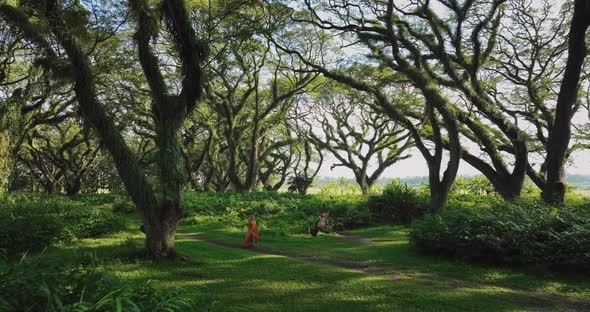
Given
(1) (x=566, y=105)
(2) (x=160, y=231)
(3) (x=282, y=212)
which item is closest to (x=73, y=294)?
(2) (x=160, y=231)

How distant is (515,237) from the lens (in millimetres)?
7867

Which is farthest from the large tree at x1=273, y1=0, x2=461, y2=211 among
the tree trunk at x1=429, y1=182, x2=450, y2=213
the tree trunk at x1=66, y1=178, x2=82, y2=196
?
the tree trunk at x1=66, y1=178, x2=82, y2=196

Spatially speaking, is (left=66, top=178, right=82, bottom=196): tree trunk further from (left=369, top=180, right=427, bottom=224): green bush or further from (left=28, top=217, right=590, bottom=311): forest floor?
(left=369, top=180, right=427, bottom=224): green bush

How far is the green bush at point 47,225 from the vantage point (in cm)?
902

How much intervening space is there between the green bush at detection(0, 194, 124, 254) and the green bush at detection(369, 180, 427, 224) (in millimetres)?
10867

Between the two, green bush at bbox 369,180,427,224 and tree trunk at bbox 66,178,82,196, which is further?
tree trunk at bbox 66,178,82,196

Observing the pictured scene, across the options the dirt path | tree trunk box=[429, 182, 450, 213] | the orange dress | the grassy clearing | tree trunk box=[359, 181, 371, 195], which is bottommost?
the dirt path

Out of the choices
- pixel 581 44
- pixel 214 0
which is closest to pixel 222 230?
pixel 214 0

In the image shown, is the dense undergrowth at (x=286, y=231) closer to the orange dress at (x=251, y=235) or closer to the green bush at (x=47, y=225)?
the green bush at (x=47, y=225)

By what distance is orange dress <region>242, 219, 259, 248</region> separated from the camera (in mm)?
10750

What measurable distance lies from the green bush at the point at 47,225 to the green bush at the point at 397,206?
35.7ft

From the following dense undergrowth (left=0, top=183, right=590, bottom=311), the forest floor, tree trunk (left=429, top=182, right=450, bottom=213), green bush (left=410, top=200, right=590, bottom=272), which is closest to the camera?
dense undergrowth (left=0, top=183, right=590, bottom=311)

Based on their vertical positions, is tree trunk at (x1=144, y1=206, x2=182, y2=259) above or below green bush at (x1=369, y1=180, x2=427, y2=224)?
below

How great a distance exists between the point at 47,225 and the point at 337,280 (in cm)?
817
